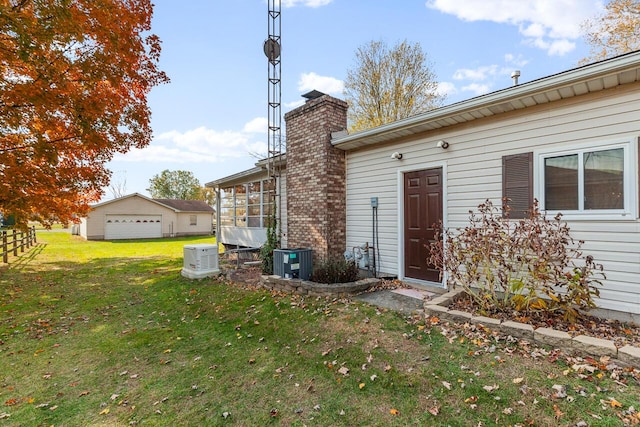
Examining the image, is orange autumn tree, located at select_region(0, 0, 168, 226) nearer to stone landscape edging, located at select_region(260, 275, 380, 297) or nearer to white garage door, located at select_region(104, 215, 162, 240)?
stone landscape edging, located at select_region(260, 275, 380, 297)

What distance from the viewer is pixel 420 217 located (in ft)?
19.3

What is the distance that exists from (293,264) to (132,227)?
877 inches

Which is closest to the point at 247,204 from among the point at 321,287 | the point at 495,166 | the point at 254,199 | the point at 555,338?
the point at 254,199

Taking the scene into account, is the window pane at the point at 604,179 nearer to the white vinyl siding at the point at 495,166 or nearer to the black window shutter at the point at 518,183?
the white vinyl siding at the point at 495,166

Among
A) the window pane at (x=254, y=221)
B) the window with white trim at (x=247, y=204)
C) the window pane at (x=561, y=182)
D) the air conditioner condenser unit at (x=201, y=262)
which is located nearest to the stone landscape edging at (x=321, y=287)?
the air conditioner condenser unit at (x=201, y=262)

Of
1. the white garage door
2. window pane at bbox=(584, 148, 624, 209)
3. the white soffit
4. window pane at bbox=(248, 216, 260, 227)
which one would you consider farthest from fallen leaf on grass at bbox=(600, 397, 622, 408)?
the white garage door

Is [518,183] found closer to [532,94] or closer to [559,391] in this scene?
[532,94]

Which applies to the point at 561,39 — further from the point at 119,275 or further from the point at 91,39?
the point at 119,275

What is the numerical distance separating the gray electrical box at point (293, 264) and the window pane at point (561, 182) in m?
4.43

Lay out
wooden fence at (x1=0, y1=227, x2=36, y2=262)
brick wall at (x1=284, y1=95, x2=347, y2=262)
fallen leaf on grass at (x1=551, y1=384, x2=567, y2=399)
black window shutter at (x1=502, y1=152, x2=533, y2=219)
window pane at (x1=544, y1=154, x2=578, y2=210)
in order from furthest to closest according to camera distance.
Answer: wooden fence at (x1=0, y1=227, x2=36, y2=262) < brick wall at (x1=284, y1=95, x2=347, y2=262) < black window shutter at (x1=502, y1=152, x2=533, y2=219) < window pane at (x1=544, y1=154, x2=578, y2=210) < fallen leaf on grass at (x1=551, y1=384, x2=567, y2=399)

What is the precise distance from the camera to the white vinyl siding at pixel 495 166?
3.79m

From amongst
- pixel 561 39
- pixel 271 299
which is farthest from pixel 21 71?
pixel 561 39

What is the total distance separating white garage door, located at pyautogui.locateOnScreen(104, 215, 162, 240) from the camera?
74.6 ft

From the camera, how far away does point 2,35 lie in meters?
5.93
